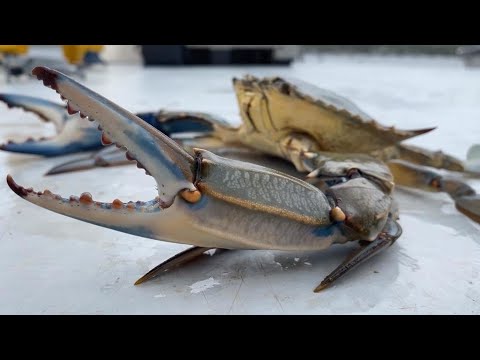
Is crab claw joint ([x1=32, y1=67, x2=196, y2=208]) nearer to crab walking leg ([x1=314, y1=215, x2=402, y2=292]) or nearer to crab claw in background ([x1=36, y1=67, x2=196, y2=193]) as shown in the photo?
crab claw in background ([x1=36, y1=67, x2=196, y2=193])

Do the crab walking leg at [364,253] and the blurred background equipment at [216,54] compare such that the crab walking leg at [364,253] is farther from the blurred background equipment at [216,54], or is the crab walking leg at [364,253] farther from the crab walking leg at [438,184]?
the blurred background equipment at [216,54]

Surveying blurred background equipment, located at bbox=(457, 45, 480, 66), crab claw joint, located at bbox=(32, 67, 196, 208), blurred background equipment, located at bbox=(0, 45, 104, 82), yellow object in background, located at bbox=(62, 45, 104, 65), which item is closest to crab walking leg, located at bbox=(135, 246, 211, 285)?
crab claw joint, located at bbox=(32, 67, 196, 208)

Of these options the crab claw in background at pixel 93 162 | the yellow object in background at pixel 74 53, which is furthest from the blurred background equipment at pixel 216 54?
the crab claw in background at pixel 93 162

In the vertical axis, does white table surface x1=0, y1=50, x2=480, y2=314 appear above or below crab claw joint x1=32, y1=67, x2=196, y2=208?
below

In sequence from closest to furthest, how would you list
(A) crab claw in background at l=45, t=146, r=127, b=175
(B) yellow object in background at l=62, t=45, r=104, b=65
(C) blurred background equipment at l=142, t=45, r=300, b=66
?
1. (A) crab claw in background at l=45, t=146, r=127, b=175
2. (B) yellow object in background at l=62, t=45, r=104, b=65
3. (C) blurred background equipment at l=142, t=45, r=300, b=66

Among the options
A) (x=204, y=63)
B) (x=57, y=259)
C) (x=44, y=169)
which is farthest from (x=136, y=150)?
(x=204, y=63)

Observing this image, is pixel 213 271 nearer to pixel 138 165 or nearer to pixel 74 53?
pixel 138 165
